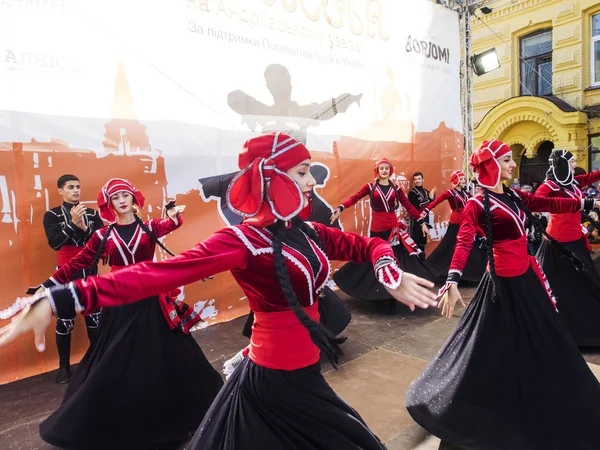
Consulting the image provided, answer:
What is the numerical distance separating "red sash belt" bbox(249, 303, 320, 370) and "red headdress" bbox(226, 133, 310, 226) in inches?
14.8

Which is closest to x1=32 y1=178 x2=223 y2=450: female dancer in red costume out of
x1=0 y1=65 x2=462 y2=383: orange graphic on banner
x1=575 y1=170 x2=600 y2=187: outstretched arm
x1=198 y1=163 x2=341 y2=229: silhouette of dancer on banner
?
x1=0 y1=65 x2=462 y2=383: orange graphic on banner

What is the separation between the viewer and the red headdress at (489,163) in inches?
122

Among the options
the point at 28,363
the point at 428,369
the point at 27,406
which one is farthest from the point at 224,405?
the point at 28,363

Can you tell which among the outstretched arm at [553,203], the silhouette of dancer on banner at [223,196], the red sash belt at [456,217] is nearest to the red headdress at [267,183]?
the outstretched arm at [553,203]

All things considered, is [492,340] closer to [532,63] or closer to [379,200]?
[379,200]

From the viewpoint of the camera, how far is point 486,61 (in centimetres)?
808

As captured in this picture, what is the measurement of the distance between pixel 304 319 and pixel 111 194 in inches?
94.3

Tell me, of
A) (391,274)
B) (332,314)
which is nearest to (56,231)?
(332,314)

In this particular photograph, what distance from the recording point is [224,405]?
1.72 meters

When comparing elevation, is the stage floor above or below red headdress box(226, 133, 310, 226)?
below

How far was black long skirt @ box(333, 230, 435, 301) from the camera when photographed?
221 inches

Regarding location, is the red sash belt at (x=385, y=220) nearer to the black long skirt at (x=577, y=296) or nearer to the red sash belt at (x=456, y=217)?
the red sash belt at (x=456, y=217)

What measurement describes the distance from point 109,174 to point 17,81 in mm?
1073

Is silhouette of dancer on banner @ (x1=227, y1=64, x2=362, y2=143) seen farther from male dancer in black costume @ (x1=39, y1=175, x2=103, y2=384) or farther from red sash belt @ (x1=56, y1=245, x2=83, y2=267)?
red sash belt @ (x1=56, y1=245, x2=83, y2=267)
